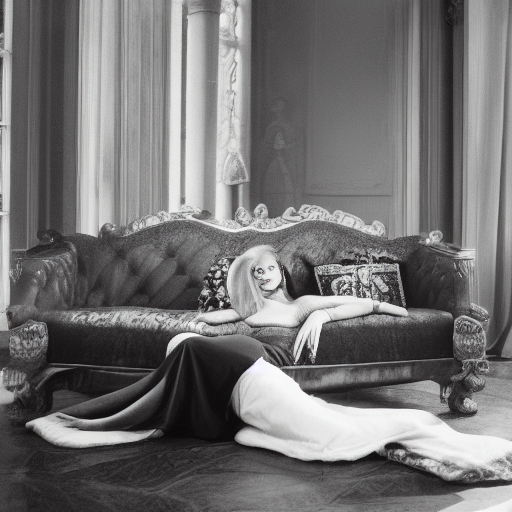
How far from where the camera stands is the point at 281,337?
342cm

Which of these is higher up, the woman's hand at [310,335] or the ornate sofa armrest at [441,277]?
the ornate sofa armrest at [441,277]

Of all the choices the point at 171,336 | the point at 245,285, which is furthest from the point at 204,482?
the point at 245,285

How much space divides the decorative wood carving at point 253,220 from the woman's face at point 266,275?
548mm

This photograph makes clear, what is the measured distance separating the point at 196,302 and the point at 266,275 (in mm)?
542

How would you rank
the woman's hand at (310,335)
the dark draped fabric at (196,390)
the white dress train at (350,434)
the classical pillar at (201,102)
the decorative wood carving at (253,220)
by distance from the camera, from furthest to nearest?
the classical pillar at (201,102) < the decorative wood carving at (253,220) < the woman's hand at (310,335) < the dark draped fabric at (196,390) < the white dress train at (350,434)

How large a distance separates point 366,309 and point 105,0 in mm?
2979

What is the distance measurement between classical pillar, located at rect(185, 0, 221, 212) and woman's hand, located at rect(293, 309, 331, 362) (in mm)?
2792

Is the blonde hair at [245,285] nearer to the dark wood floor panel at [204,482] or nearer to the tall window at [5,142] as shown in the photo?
the dark wood floor panel at [204,482]

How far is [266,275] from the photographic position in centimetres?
366

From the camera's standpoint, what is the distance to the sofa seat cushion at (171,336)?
→ 11.3 ft

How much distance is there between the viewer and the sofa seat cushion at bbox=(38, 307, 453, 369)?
3434 mm

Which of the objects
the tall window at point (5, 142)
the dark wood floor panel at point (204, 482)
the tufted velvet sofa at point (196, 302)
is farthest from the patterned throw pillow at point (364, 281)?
the tall window at point (5, 142)

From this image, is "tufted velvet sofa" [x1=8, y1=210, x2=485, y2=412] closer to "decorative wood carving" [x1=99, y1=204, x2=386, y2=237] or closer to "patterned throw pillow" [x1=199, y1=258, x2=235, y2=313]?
"decorative wood carving" [x1=99, y1=204, x2=386, y2=237]

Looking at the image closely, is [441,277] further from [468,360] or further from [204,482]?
[204,482]
